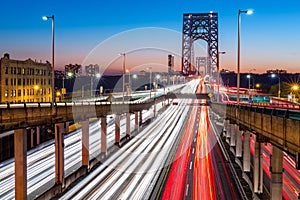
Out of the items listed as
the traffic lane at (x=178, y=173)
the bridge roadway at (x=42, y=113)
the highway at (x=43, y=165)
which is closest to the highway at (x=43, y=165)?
the highway at (x=43, y=165)

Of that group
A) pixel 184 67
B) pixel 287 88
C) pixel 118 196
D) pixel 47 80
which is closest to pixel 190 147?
pixel 118 196

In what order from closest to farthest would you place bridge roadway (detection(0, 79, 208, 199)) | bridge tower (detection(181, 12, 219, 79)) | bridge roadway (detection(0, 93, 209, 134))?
bridge roadway (detection(0, 93, 209, 134)) → bridge roadway (detection(0, 79, 208, 199)) → bridge tower (detection(181, 12, 219, 79))

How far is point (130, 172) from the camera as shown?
34.5 m

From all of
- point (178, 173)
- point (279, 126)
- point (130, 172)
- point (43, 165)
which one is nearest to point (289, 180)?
point (178, 173)

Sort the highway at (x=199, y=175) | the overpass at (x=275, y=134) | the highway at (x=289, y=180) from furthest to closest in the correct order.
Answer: the highway at (x=289, y=180), the highway at (x=199, y=175), the overpass at (x=275, y=134)

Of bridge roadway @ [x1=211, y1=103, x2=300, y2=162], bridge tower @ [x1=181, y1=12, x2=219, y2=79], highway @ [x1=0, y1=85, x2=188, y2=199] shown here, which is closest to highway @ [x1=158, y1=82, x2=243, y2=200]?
bridge roadway @ [x1=211, y1=103, x2=300, y2=162]

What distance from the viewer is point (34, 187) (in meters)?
29.6

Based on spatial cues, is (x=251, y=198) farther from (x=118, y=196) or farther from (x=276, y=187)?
(x=118, y=196)

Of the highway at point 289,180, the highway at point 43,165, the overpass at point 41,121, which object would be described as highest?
the overpass at point 41,121

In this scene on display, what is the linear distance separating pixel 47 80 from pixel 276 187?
72515mm

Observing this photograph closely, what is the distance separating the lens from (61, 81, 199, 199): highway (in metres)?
27.2

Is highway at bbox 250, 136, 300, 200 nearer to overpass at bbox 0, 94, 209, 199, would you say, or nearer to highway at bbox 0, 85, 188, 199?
overpass at bbox 0, 94, 209, 199

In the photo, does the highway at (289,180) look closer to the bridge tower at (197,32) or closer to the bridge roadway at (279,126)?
Result: the bridge roadway at (279,126)

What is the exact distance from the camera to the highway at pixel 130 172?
27.2 m
